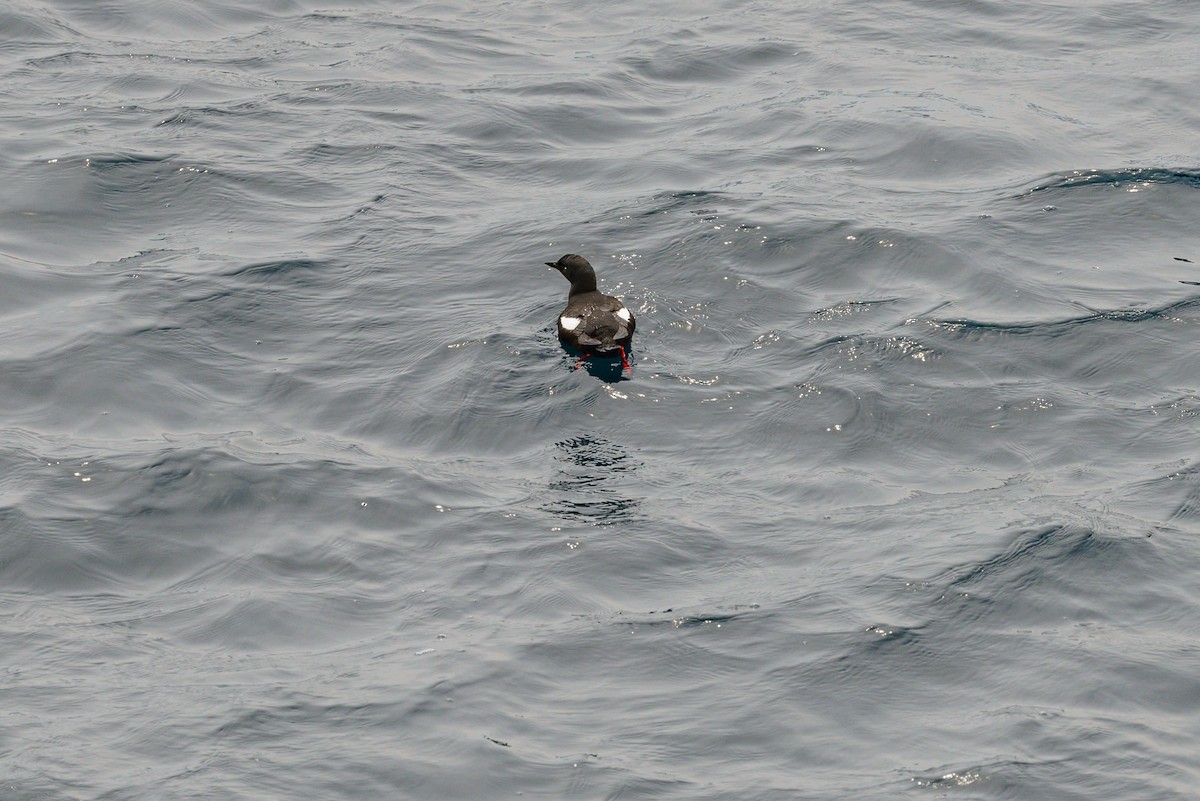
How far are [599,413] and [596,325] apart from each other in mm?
972

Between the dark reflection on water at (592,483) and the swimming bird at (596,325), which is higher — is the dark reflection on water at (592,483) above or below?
below

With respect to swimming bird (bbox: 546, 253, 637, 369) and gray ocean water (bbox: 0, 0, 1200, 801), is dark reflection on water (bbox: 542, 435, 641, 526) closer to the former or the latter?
gray ocean water (bbox: 0, 0, 1200, 801)

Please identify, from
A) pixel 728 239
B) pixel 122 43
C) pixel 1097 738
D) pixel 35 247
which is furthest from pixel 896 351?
pixel 122 43

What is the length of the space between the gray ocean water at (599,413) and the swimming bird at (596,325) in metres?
0.26

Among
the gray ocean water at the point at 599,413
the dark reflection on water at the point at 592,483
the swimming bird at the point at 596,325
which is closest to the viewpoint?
the gray ocean water at the point at 599,413

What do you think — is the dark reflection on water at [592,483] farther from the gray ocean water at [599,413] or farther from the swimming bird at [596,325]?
the swimming bird at [596,325]

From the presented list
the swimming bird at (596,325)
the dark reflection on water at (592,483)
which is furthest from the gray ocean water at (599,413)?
the swimming bird at (596,325)

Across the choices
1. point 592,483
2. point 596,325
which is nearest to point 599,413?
point 596,325

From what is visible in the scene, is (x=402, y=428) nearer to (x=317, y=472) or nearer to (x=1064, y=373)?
(x=317, y=472)

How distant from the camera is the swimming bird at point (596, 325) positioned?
532 inches

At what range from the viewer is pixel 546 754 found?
8.98 metres

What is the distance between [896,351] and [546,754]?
5.79 metres

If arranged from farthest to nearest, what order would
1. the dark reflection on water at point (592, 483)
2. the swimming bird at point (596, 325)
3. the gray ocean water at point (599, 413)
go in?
the swimming bird at point (596, 325)
the dark reflection on water at point (592, 483)
the gray ocean water at point (599, 413)

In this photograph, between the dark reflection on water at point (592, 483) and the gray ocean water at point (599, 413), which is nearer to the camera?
the gray ocean water at point (599, 413)
